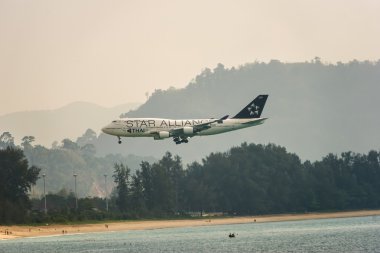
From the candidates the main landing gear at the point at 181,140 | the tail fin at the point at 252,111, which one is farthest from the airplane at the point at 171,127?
the tail fin at the point at 252,111

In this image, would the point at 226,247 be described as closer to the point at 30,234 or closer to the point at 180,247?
the point at 180,247

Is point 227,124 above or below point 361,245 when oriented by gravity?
above

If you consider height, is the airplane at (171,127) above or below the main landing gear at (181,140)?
above

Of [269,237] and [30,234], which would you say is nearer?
[269,237]

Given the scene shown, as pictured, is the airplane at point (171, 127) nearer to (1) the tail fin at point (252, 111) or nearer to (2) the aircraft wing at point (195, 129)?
(2) the aircraft wing at point (195, 129)

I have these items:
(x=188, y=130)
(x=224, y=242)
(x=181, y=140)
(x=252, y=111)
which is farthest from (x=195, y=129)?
(x=224, y=242)

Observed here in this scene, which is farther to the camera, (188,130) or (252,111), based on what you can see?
(252,111)

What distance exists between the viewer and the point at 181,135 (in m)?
157

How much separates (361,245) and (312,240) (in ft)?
54.3

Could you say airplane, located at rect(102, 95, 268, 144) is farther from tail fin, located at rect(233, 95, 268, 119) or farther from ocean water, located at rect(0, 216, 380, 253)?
ocean water, located at rect(0, 216, 380, 253)

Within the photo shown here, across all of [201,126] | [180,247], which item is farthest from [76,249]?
[201,126]

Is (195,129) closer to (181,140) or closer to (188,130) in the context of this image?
(188,130)

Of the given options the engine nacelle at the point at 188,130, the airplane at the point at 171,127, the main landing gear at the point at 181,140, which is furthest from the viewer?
the airplane at the point at 171,127

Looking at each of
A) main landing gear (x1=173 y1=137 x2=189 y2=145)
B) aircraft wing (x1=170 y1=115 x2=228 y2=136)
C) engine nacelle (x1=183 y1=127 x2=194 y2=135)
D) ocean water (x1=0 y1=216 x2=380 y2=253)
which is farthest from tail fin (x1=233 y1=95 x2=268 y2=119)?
ocean water (x1=0 y1=216 x2=380 y2=253)
